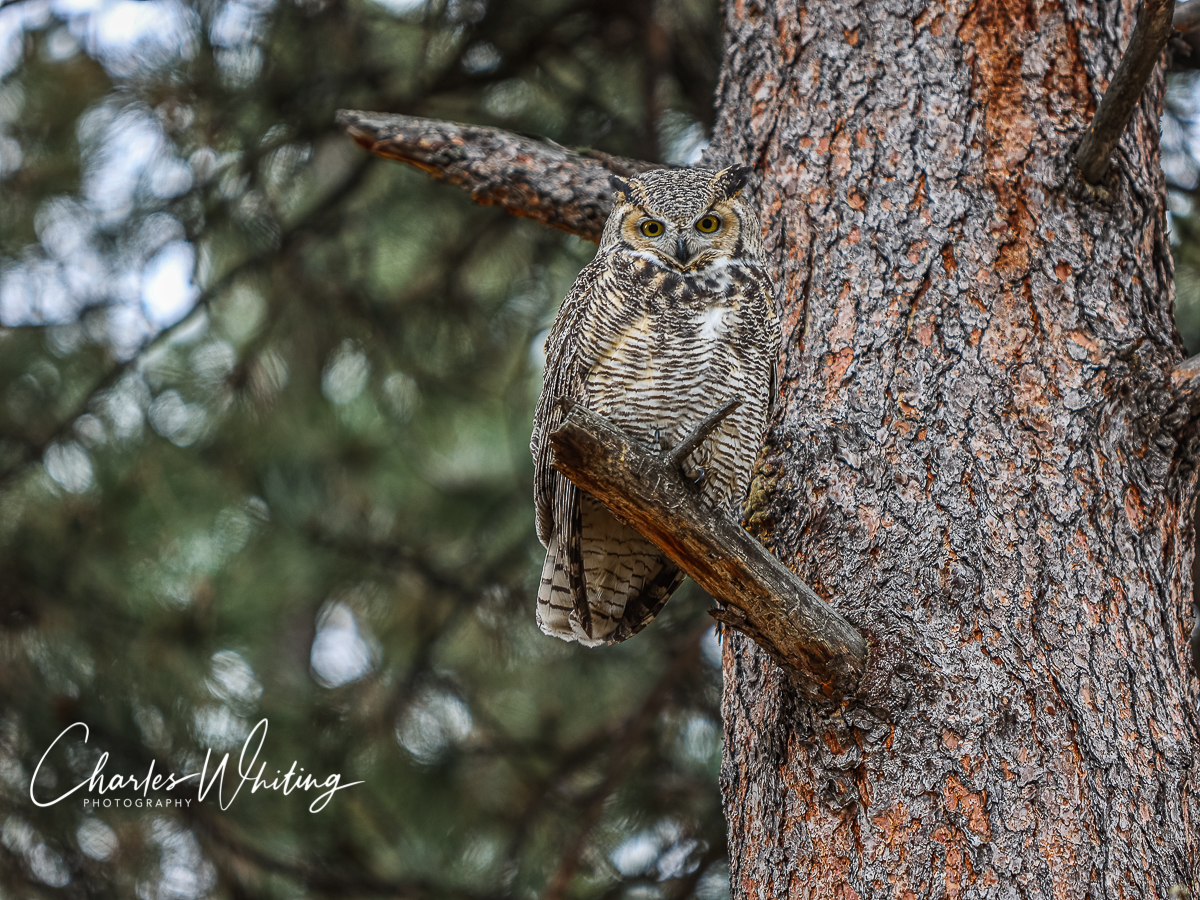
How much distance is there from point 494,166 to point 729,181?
58 centimetres

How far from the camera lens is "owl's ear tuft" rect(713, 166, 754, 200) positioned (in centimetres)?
208

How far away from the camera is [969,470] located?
1.79 m

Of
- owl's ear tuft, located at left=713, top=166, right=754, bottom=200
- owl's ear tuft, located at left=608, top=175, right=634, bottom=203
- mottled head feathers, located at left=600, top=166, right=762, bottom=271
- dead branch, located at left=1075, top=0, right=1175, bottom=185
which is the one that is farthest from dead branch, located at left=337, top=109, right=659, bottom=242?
dead branch, located at left=1075, top=0, right=1175, bottom=185

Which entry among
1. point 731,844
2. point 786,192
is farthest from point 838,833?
point 786,192

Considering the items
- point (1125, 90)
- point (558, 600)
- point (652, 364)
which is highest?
point (1125, 90)

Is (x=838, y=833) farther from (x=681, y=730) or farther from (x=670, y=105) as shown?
(x=670, y=105)

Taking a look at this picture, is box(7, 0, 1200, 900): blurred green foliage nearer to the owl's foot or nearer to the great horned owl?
the great horned owl

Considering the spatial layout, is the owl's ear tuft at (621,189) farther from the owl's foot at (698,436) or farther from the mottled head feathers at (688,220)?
the owl's foot at (698,436)

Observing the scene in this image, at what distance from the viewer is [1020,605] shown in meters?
1.69

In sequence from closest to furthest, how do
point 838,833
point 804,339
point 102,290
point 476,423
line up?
1. point 838,833
2. point 804,339
3. point 102,290
4. point 476,423

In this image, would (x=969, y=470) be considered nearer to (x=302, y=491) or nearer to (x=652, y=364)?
(x=652, y=364)

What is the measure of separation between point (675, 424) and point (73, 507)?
8.59 feet

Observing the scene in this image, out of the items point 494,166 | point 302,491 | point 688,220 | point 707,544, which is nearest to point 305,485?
point 302,491

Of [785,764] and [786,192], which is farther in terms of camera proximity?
[786,192]
